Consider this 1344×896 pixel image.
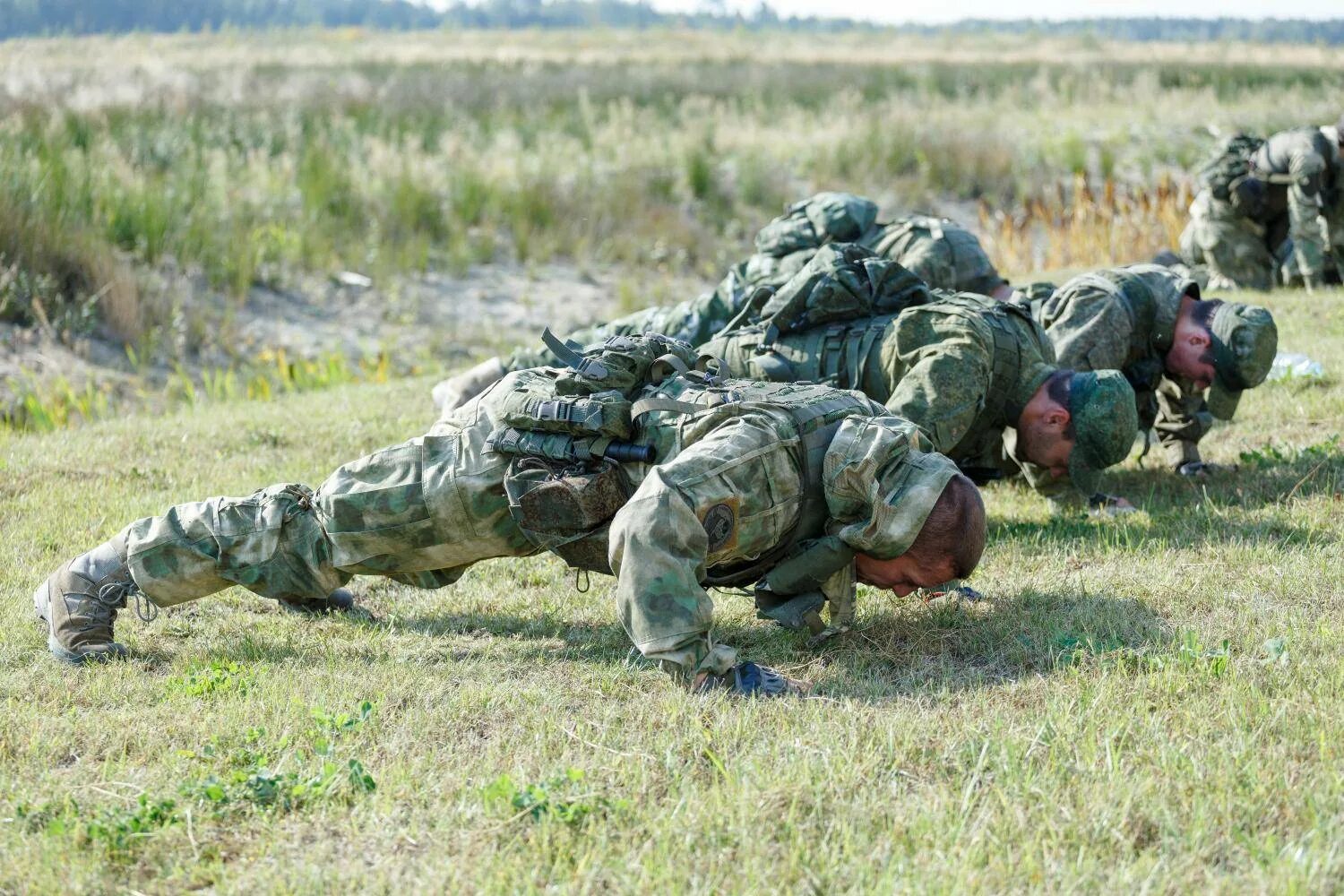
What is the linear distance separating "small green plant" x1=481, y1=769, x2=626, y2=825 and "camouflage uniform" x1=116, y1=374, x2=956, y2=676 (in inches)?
24.2

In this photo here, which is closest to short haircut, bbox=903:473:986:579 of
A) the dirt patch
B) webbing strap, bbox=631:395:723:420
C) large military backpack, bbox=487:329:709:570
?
webbing strap, bbox=631:395:723:420

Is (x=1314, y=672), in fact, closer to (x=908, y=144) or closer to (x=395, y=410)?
(x=395, y=410)

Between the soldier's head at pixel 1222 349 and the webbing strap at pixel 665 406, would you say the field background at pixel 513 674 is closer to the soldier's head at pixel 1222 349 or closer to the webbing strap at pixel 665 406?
the soldier's head at pixel 1222 349

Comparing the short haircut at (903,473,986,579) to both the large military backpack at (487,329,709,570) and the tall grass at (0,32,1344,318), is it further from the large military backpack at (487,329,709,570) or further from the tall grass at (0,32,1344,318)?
the tall grass at (0,32,1344,318)

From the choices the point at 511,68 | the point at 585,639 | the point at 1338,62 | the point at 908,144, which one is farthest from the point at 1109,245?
the point at 1338,62

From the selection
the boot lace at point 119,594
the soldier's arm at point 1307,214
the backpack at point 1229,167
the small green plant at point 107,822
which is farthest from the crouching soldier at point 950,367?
the backpack at point 1229,167

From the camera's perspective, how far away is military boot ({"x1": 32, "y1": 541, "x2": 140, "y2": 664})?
187 inches

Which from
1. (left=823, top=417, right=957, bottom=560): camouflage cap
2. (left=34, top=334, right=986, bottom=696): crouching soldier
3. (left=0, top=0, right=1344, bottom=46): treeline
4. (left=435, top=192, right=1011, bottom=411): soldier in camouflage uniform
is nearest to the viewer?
(left=34, top=334, right=986, bottom=696): crouching soldier

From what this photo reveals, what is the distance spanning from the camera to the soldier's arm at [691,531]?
4.06 meters

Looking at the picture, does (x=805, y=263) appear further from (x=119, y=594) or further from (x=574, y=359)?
(x=119, y=594)

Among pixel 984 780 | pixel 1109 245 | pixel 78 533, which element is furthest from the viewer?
pixel 1109 245

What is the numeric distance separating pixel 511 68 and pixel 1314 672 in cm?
2936

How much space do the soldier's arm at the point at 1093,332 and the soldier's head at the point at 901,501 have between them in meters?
2.81

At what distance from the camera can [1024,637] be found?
476cm
